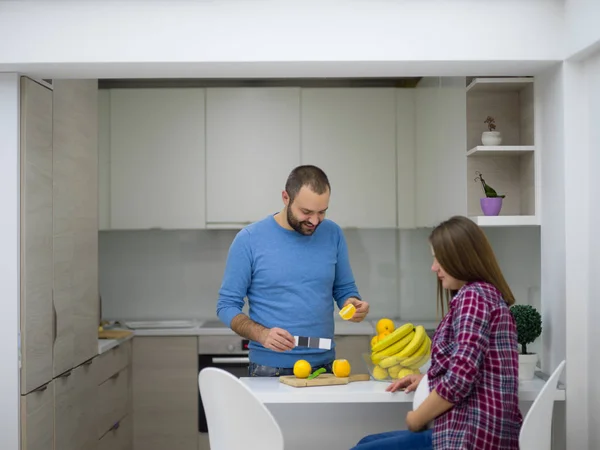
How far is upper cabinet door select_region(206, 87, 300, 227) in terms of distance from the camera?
482cm

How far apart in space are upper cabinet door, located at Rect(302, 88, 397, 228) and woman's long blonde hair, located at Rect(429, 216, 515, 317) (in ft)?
8.27

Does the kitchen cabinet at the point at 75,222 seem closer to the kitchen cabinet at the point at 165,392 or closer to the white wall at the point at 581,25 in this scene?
the kitchen cabinet at the point at 165,392

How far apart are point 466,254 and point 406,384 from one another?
0.59 metres

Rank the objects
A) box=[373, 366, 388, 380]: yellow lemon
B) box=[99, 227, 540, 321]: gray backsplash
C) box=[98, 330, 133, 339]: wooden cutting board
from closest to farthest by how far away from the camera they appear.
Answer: box=[373, 366, 388, 380]: yellow lemon
box=[98, 330, 133, 339]: wooden cutting board
box=[99, 227, 540, 321]: gray backsplash

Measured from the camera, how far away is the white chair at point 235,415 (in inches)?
86.4

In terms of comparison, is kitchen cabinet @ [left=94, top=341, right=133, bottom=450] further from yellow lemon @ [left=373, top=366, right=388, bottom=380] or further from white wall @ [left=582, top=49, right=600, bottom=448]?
white wall @ [left=582, top=49, right=600, bottom=448]

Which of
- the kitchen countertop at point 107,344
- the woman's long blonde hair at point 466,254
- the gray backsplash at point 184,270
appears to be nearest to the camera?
the woman's long blonde hair at point 466,254

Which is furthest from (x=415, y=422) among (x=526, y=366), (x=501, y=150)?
(x=501, y=150)

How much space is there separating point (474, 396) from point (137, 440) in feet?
10.1

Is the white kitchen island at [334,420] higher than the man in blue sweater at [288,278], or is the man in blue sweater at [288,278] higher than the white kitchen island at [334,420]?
the man in blue sweater at [288,278]

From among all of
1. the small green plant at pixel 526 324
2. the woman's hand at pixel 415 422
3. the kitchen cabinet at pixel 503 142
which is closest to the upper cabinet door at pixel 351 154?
the kitchen cabinet at pixel 503 142

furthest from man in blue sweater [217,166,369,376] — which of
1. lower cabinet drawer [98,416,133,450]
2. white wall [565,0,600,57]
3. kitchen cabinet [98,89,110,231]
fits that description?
kitchen cabinet [98,89,110,231]

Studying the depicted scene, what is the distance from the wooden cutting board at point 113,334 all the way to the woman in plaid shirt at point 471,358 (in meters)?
2.47

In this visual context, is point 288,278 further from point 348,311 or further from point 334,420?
point 334,420
